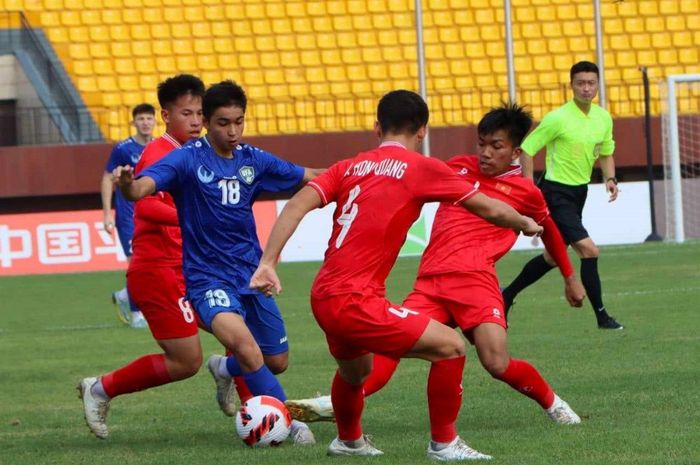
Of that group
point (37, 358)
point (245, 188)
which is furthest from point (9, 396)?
point (245, 188)

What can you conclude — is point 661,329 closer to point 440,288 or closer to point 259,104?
point 440,288

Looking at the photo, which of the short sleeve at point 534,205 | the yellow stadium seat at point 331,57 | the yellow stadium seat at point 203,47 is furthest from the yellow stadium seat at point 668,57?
the short sleeve at point 534,205

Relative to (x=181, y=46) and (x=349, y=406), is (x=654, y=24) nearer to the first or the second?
(x=181, y=46)

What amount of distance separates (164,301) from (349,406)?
1441 mm

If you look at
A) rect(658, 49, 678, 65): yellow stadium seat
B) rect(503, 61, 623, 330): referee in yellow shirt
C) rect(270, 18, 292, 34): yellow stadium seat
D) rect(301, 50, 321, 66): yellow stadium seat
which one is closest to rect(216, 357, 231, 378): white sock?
rect(503, 61, 623, 330): referee in yellow shirt

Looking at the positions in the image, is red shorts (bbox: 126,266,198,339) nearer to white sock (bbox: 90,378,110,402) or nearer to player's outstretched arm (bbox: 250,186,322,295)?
white sock (bbox: 90,378,110,402)

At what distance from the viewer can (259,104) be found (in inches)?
1024

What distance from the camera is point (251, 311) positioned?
717 cm

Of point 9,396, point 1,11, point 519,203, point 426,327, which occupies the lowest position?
point 9,396

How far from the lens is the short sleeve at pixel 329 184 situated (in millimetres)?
6000

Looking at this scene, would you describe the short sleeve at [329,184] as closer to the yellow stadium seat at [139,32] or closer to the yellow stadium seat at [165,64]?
the yellow stadium seat at [165,64]

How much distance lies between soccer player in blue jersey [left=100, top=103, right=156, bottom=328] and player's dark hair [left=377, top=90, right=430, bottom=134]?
21.2 feet

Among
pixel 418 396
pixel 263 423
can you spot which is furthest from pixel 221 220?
pixel 418 396

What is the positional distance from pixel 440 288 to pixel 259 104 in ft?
62.8
